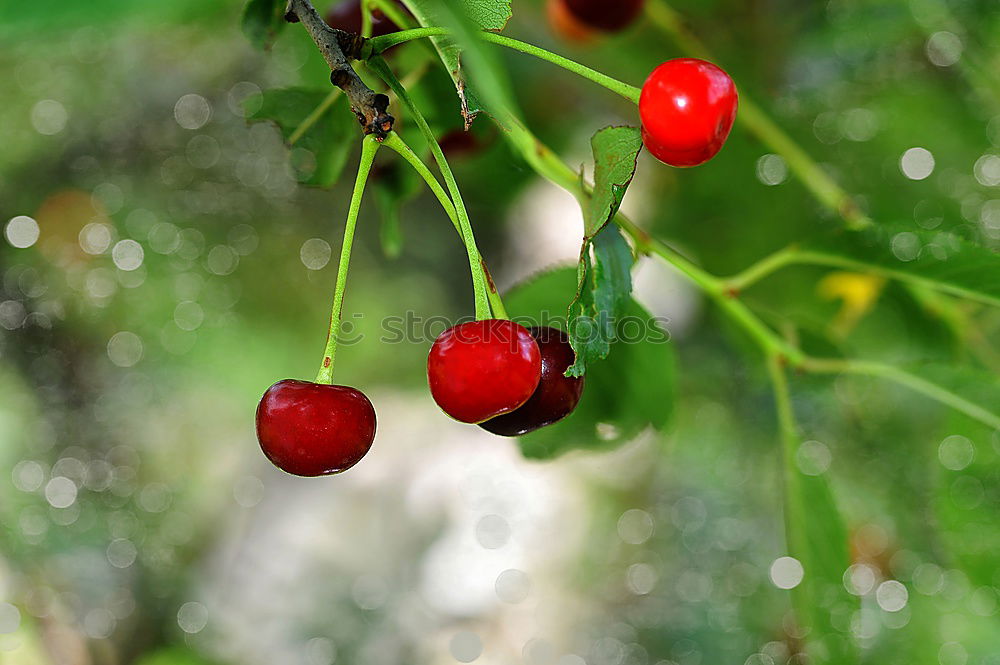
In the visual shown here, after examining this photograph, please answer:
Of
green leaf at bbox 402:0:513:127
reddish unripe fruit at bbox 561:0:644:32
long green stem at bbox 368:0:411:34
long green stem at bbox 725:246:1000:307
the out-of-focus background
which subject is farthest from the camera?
the out-of-focus background

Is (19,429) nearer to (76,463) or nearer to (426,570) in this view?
(76,463)

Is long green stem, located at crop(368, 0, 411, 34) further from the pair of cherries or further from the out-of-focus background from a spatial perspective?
the out-of-focus background

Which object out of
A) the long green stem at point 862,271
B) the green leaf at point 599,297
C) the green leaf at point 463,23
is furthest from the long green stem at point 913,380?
the green leaf at point 463,23

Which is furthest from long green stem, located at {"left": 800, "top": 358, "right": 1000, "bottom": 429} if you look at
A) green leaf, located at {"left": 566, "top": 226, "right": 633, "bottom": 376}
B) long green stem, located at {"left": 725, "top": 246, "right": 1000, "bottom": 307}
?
green leaf, located at {"left": 566, "top": 226, "right": 633, "bottom": 376}

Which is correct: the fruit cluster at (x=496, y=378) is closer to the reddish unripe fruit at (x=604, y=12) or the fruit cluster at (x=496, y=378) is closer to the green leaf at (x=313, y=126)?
the green leaf at (x=313, y=126)

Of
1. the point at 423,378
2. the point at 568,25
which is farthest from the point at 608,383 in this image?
the point at 423,378

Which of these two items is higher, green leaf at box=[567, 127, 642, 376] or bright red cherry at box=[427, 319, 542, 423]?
green leaf at box=[567, 127, 642, 376]

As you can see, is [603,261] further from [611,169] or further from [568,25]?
[568,25]
